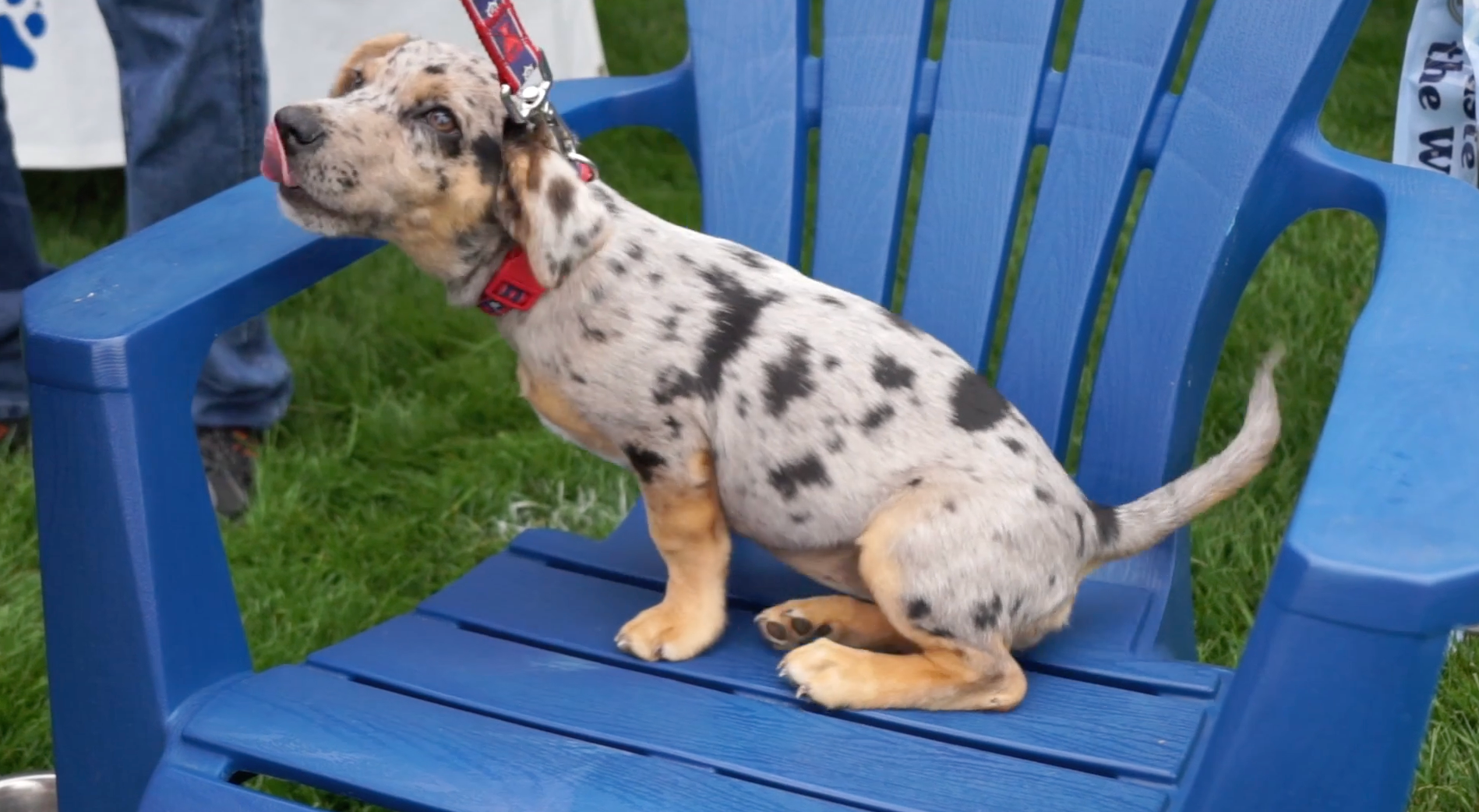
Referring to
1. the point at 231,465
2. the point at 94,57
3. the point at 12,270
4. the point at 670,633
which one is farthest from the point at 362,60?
the point at 94,57

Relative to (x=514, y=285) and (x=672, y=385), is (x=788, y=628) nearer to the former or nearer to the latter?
(x=672, y=385)

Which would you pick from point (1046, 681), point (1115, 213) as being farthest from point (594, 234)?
point (1115, 213)

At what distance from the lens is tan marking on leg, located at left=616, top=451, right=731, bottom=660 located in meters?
1.57

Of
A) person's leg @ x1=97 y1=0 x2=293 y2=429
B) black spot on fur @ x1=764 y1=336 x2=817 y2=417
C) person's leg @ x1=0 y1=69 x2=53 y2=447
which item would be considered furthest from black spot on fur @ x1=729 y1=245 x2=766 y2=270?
person's leg @ x1=0 y1=69 x2=53 y2=447

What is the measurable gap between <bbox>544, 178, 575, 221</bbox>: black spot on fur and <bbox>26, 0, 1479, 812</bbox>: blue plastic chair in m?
0.29

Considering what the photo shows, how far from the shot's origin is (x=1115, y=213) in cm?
189

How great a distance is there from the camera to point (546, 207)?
1.41 metres

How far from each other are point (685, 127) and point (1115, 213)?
58 cm

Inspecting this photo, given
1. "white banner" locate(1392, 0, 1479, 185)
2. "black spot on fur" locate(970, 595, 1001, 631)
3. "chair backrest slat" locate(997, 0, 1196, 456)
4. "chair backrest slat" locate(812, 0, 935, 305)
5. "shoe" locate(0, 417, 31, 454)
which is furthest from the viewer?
"shoe" locate(0, 417, 31, 454)

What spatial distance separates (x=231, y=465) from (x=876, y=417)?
1.43 m

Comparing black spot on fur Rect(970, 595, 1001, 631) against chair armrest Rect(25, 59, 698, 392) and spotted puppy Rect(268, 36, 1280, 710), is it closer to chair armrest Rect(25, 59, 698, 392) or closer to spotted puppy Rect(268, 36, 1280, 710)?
spotted puppy Rect(268, 36, 1280, 710)

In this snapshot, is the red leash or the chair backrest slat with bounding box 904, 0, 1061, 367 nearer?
the red leash

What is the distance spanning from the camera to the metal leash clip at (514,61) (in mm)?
1401

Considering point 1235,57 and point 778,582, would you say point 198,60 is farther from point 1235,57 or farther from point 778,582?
point 1235,57
